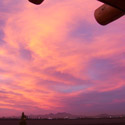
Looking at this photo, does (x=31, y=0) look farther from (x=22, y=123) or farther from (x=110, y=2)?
(x=22, y=123)

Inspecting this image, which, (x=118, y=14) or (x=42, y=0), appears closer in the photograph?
(x=42, y=0)

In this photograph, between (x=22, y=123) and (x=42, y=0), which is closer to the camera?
(x=42, y=0)

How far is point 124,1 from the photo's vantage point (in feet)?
5.82

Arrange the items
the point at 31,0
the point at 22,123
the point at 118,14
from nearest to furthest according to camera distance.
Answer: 1. the point at 31,0
2. the point at 118,14
3. the point at 22,123

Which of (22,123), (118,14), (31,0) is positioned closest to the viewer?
(31,0)

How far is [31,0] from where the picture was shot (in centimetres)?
171

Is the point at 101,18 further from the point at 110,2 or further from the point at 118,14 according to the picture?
the point at 110,2

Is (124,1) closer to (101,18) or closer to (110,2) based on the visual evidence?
(110,2)

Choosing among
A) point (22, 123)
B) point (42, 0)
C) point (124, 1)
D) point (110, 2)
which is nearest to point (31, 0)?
point (42, 0)

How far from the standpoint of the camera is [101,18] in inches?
82.5

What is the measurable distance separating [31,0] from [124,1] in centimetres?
76

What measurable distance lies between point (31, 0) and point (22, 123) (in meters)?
15.2

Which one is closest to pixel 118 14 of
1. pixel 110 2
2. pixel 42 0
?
pixel 110 2

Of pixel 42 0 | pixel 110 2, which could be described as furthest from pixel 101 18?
pixel 42 0
